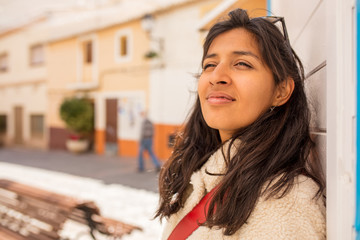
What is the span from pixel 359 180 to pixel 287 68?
20.3 inches

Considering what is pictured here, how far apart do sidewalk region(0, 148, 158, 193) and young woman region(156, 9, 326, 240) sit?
496 cm

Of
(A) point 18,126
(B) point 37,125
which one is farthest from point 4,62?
(B) point 37,125

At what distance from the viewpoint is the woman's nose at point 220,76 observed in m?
1.04

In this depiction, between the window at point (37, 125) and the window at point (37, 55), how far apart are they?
8.74 ft

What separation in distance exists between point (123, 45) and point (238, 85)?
38.1 feet

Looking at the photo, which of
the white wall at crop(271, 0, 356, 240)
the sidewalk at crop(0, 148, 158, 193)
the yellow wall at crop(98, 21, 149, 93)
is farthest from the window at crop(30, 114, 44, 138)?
the white wall at crop(271, 0, 356, 240)

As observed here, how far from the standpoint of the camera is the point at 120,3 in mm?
12031

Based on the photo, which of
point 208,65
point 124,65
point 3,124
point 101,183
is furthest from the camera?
point 3,124

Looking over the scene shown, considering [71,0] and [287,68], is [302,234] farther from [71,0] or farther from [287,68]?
[71,0]

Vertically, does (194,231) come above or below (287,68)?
below

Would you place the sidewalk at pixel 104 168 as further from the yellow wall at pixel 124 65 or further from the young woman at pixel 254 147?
the young woman at pixel 254 147

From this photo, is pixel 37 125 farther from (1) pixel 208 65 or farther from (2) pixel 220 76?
(2) pixel 220 76

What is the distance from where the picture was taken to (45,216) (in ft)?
9.70

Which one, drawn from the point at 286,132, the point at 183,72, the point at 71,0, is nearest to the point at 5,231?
the point at 286,132
